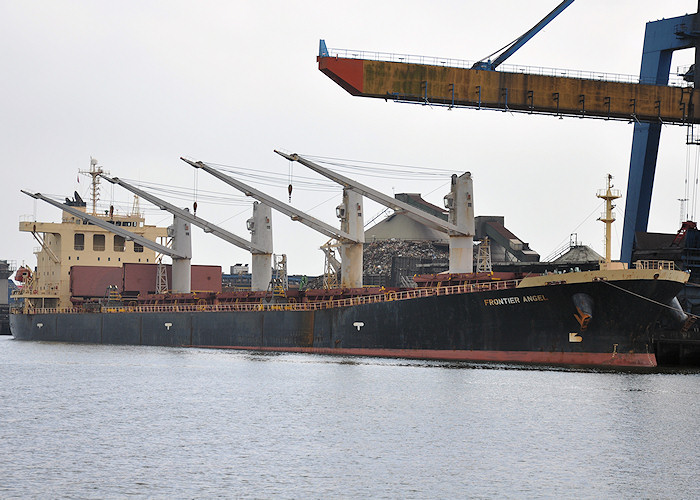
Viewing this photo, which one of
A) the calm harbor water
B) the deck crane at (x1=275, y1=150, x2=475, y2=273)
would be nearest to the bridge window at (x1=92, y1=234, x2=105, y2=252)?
the deck crane at (x1=275, y1=150, x2=475, y2=273)

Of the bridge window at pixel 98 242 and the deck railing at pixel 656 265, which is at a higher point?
the bridge window at pixel 98 242

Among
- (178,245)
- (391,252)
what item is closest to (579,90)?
(178,245)

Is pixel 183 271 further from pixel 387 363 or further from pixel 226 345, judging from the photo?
pixel 387 363

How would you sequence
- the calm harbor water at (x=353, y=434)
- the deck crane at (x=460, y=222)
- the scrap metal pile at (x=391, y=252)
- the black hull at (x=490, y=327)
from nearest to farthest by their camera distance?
the calm harbor water at (x=353, y=434)
the black hull at (x=490, y=327)
the deck crane at (x=460, y=222)
the scrap metal pile at (x=391, y=252)

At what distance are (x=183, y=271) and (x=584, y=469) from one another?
47.1 metres

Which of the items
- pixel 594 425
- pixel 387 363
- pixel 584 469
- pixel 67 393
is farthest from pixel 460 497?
pixel 387 363

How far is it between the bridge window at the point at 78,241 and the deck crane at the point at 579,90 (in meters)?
29.5

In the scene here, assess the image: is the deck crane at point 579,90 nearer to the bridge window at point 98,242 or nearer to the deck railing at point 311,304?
the deck railing at point 311,304

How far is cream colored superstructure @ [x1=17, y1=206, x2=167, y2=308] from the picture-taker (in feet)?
223

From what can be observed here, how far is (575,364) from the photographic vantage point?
3769cm

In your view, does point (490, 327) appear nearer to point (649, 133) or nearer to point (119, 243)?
point (649, 133)

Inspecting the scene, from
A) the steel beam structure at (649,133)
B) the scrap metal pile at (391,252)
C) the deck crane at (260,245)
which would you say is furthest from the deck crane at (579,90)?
the scrap metal pile at (391,252)

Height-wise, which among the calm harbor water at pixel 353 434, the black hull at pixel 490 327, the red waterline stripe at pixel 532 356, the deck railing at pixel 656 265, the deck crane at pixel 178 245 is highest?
the deck crane at pixel 178 245

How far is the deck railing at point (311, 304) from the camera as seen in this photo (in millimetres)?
41406
